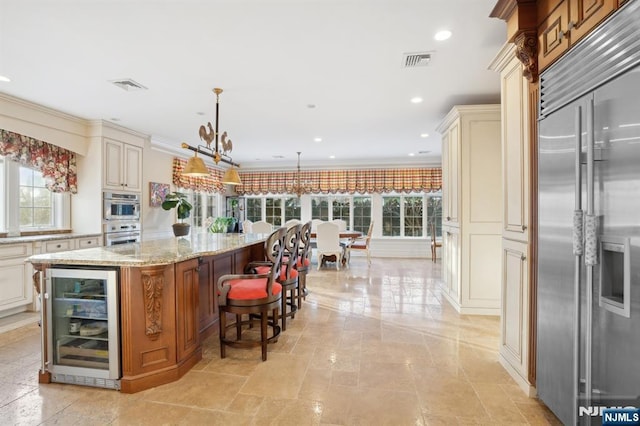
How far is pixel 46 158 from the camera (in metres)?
4.22

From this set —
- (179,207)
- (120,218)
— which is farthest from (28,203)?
(179,207)

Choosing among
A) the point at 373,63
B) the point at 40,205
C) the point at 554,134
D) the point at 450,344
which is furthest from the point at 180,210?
the point at 554,134

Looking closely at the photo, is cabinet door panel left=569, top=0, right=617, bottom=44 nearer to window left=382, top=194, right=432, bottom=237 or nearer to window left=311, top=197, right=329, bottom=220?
window left=382, top=194, right=432, bottom=237

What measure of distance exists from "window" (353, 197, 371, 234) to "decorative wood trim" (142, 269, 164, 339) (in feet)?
22.0

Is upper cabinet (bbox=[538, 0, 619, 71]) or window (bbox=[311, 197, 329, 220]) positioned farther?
window (bbox=[311, 197, 329, 220])

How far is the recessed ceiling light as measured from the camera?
7.75ft

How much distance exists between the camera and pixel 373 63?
9.36 feet

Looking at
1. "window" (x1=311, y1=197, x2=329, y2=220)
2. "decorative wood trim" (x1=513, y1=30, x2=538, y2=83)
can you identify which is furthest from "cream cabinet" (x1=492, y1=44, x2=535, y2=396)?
"window" (x1=311, y1=197, x2=329, y2=220)

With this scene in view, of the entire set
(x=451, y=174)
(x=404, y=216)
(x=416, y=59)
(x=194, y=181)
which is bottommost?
(x=404, y=216)

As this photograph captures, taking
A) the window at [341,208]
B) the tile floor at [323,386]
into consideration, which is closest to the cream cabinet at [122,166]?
the tile floor at [323,386]

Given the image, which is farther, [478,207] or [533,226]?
[478,207]

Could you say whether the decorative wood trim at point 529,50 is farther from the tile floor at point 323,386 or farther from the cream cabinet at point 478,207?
the tile floor at point 323,386

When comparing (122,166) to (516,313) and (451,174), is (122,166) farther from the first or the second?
(516,313)

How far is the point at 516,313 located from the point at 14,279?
5141mm
